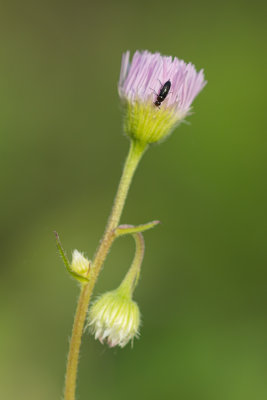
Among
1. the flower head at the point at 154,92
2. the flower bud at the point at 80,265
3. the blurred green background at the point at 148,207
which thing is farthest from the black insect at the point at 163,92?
the blurred green background at the point at 148,207

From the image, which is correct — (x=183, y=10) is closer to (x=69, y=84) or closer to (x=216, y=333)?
(x=69, y=84)

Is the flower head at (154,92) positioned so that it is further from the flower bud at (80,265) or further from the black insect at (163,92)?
the flower bud at (80,265)

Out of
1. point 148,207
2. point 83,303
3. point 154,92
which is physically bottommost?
point 83,303

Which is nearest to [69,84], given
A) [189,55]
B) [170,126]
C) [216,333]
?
[189,55]

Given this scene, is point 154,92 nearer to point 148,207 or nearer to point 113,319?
point 113,319

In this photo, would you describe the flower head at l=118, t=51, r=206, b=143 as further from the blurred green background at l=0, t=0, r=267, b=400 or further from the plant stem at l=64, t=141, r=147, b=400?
the blurred green background at l=0, t=0, r=267, b=400

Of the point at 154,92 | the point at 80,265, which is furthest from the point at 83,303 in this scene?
the point at 154,92

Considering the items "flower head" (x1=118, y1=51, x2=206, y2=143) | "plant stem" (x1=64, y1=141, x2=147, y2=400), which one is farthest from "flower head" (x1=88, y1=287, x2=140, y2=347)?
"flower head" (x1=118, y1=51, x2=206, y2=143)
